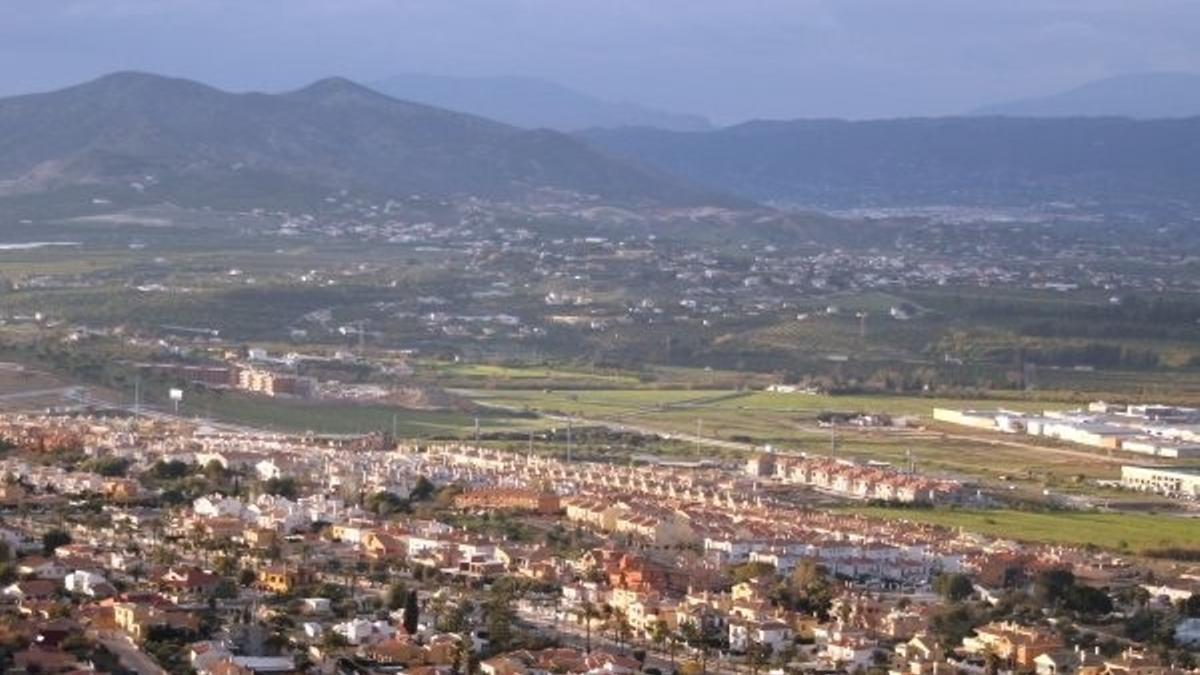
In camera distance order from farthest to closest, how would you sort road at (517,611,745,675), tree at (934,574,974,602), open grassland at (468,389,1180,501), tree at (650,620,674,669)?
open grassland at (468,389,1180,501) → tree at (934,574,974,602) → tree at (650,620,674,669) → road at (517,611,745,675)

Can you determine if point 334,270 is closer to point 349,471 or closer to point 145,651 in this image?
point 349,471

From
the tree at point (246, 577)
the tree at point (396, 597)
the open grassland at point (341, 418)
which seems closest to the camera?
the tree at point (396, 597)

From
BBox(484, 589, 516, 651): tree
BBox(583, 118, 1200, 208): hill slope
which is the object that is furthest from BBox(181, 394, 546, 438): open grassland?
BBox(583, 118, 1200, 208): hill slope

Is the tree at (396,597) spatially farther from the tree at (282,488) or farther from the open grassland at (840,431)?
the open grassland at (840,431)

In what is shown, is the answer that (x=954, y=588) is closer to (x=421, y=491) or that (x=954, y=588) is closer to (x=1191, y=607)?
(x=1191, y=607)

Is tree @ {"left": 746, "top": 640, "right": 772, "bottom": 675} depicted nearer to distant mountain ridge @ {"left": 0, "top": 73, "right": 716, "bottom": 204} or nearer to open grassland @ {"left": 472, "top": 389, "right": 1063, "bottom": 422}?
open grassland @ {"left": 472, "top": 389, "right": 1063, "bottom": 422}

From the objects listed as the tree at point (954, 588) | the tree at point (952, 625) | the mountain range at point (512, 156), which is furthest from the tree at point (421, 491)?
the mountain range at point (512, 156)

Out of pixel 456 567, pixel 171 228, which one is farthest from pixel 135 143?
pixel 456 567
